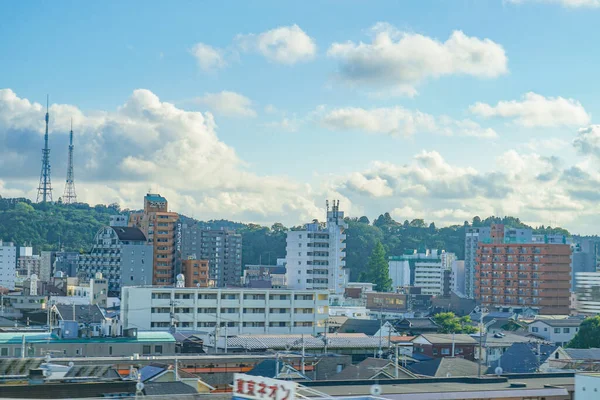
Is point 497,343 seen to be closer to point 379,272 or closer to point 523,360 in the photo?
point 523,360

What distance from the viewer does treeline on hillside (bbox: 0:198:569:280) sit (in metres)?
163

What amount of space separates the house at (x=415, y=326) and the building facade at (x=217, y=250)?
64328mm

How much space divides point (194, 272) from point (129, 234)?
8195mm

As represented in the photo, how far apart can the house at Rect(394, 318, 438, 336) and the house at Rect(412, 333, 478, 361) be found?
42.7ft

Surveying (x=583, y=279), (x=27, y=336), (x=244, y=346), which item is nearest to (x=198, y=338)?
(x=244, y=346)

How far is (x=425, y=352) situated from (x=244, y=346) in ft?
37.8

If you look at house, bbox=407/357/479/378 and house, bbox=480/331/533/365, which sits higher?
house, bbox=407/357/479/378

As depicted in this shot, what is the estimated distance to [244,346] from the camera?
48.5 meters

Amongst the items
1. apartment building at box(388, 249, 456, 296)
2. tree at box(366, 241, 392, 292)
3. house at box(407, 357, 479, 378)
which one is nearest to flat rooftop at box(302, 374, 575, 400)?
house at box(407, 357, 479, 378)

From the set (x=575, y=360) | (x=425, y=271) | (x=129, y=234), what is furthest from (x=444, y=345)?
(x=425, y=271)

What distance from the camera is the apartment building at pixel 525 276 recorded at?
99875 millimetres

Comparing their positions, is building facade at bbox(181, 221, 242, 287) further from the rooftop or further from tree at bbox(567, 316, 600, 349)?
the rooftop

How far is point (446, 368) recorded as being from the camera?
39.4 meters

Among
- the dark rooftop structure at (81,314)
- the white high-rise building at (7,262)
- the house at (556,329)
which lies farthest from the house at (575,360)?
the white high-rise building at (7,262)
